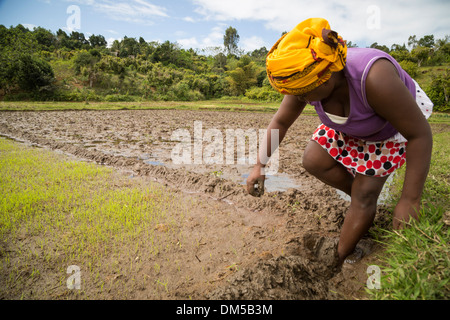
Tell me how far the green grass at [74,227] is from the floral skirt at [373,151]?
1543mm

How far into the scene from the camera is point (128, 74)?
2873 cm

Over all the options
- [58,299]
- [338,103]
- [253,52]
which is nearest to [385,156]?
[338,103]

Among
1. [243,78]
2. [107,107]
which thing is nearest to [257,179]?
[107,107]

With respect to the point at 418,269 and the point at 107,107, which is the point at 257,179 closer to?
the point at 418,269

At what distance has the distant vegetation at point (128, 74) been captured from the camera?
21891 millimetres

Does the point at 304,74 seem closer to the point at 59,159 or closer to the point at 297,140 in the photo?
the point at 59,159

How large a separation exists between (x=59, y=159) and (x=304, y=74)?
4.88 meters

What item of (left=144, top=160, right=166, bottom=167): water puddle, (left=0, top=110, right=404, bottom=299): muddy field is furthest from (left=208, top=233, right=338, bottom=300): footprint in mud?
(left=144, top=160, right=166, bottom=167): water puddle

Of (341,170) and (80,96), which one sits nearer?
(341,170)

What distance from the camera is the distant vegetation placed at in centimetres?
2189

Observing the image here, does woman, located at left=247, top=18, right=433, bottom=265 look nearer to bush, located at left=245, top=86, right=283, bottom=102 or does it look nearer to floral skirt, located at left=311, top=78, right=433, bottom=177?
floral skirt, located at left=311, top=78, right=433, bottom=177
